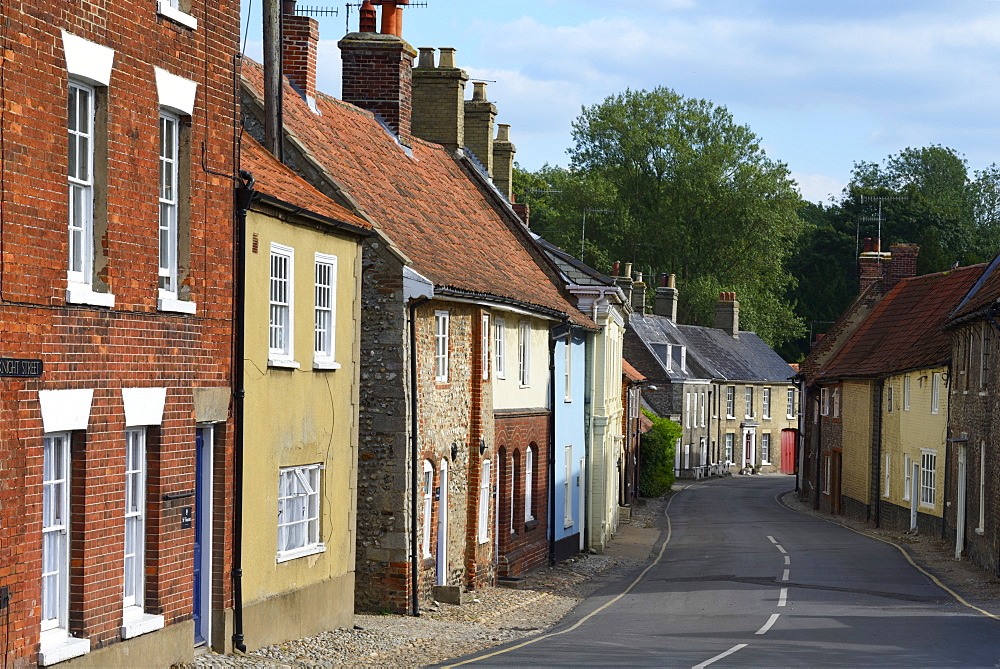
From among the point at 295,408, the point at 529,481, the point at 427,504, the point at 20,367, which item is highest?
the point at 20,367

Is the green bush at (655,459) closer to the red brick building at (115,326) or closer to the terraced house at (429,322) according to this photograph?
the terraced house at (429,322)

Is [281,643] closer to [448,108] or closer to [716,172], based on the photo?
[448,108]

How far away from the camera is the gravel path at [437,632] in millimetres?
15883

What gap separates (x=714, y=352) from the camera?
77938 millimetres

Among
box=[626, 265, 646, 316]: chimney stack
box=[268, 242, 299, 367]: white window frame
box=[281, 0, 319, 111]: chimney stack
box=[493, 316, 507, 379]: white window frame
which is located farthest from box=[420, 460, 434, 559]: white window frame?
box=[626, 265, 646, 316]: chimney stack

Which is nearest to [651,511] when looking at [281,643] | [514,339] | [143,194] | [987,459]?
[987,459]

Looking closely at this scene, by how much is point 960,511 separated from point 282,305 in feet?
74.7

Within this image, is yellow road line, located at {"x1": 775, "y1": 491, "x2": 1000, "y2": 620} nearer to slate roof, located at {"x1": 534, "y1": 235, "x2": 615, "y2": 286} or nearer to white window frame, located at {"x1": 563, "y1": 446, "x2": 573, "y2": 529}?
white window frame, located at {"x1": 563, "y1": 446, "x2": 573, "y2": 529}

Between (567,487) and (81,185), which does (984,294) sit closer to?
(567,487)

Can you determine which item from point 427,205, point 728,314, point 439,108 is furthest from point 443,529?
point 728,314

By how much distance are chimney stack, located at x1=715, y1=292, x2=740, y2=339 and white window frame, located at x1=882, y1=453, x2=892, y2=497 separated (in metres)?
35.5

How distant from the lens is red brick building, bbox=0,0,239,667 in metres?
11.5

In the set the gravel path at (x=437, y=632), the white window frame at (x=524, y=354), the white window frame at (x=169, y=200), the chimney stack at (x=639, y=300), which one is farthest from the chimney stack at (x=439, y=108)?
the chimney stack at (x=639, y=300)

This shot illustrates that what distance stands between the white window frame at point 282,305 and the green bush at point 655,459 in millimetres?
41493
